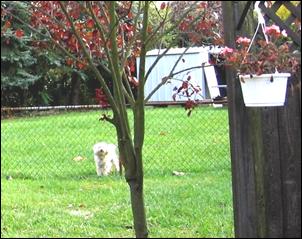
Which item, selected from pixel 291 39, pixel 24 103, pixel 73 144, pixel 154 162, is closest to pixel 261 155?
pixel 291 39

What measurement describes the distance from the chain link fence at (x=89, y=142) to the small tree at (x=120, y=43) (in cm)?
212

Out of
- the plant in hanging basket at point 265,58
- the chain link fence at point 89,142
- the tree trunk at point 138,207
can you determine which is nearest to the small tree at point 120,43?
the tree trunk at point 138,207

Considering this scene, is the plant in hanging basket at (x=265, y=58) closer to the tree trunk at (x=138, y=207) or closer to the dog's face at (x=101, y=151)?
the tree trunk at (x=138, y=207)

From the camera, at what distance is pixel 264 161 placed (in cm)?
306

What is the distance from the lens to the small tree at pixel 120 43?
285cm

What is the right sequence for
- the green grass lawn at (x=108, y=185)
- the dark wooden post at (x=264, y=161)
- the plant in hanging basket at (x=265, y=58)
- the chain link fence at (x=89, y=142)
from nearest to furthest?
1. the plant in hanging basket at (x=265, y=58)
2. the dark wooden post at (x=264, y=161)
3. the green grass lawn at (x=108, y=185)
4. the chain link fence at (x=89, y=142)

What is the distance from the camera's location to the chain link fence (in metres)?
7.35

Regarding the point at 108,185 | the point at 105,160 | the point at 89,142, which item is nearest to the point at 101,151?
the point at 105,160

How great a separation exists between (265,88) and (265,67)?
0.10 m

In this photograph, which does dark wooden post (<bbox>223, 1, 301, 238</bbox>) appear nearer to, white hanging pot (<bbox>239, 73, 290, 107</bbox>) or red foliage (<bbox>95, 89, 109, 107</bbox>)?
white hanging pot (<bbox>239, 73, 290, 107</bbox>)

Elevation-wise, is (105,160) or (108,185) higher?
(105,160)

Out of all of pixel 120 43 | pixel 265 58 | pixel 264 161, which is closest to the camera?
pixel 265 58

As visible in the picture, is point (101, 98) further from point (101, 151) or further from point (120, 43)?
point (101, 151)

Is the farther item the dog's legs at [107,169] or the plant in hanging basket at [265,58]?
the dog's legs at [107,169]
